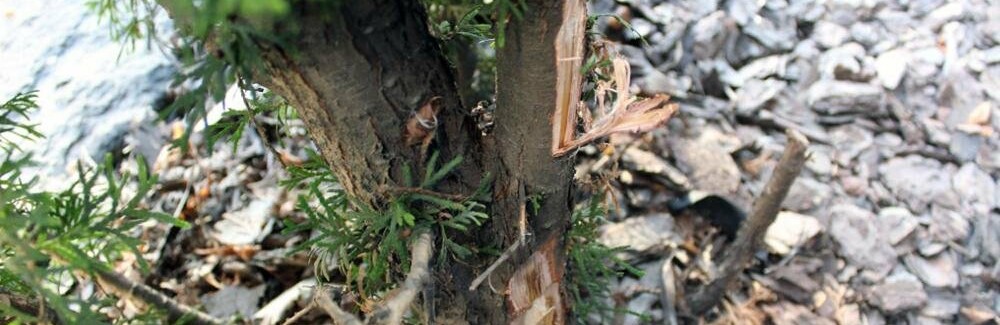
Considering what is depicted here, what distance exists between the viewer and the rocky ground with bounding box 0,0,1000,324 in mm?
2617

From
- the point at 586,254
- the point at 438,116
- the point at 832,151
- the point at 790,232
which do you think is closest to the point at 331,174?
the point at 438,116

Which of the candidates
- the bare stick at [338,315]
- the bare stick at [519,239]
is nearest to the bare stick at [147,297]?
the bare stick at [338,315]

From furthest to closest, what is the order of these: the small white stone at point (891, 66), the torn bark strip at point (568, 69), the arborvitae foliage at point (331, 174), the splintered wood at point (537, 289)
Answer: the small white stone at point (891, 66), the splintered wood at point (537, 289), the torn bark strip at point (568, 69), the arborvitae foliage at point (331, 174)

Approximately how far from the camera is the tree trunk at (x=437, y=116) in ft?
3.22

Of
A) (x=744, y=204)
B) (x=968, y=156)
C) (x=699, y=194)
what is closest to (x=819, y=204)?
(x=744, y=204)

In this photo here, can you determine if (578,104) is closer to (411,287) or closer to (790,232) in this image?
(411,287)

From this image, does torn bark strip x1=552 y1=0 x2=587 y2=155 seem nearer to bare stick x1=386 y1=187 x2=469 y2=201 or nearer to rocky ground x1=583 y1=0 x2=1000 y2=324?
bare stick x1=386 y1=187 x2=469 y2=201

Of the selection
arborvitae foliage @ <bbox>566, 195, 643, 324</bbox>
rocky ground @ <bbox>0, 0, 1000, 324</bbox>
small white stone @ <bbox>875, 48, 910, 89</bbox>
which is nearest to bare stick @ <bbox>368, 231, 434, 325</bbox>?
arborvitae foliage @ <bbox>566, 195, 643, 324</bbox>

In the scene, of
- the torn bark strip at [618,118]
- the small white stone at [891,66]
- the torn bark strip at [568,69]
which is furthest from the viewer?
the small white stone at [891,66]

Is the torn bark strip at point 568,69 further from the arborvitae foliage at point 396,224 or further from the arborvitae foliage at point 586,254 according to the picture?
the arborvitae foliage at point 586,254

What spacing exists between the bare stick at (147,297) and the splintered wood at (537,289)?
0.60m

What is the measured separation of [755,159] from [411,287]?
242 cm

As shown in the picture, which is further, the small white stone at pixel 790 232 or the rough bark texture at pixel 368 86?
the small white stone at pixel 790 232

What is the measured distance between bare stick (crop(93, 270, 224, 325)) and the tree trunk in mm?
328
